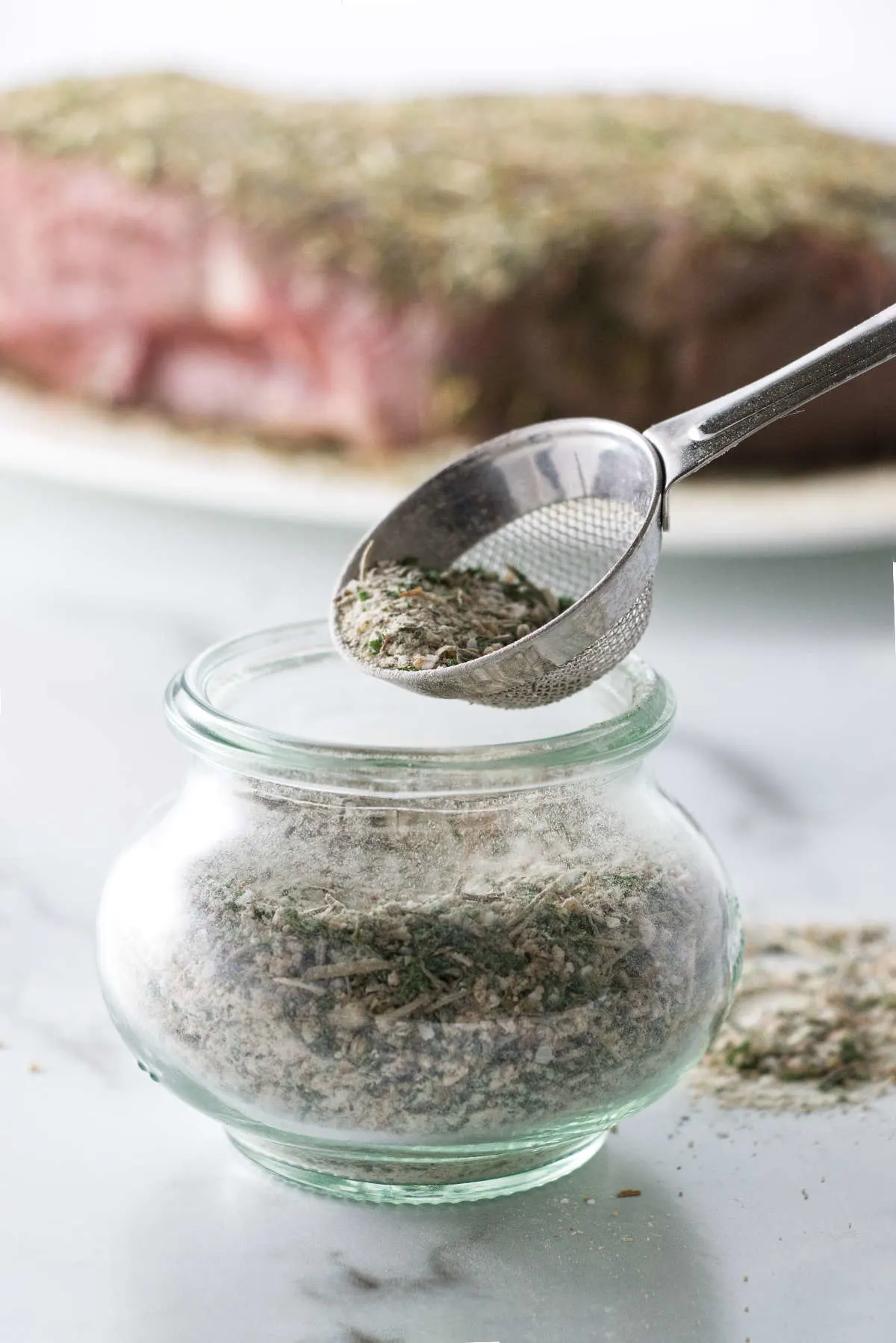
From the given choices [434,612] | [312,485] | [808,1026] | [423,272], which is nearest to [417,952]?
[434,612]

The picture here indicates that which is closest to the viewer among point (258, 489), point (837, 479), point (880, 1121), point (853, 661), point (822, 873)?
point (880, 1121)

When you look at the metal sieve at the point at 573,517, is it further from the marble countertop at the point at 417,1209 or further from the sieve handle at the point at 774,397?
the marble countertop at the point at 417,1209

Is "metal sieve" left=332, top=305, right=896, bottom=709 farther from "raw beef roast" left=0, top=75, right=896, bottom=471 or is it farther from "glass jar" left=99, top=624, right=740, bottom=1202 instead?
"raw beef roast" left=0, top=75, right=896, bottom=471

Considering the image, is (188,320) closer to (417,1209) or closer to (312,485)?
(312,485)

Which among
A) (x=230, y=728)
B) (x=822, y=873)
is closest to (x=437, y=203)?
(x=822, y=873)

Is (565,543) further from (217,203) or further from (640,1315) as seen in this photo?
(217,203)

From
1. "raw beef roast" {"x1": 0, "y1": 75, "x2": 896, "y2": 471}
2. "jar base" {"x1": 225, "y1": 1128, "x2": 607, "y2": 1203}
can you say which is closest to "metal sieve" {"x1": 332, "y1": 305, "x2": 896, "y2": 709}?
"jar base" {"x1": 225, "y1": 1128, "x2": 607, "y2": 1203}

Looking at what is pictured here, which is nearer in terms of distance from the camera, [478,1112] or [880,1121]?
[478,1112]

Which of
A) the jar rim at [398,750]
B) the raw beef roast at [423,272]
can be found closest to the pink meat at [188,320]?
the raw beef roast at [423,272]
